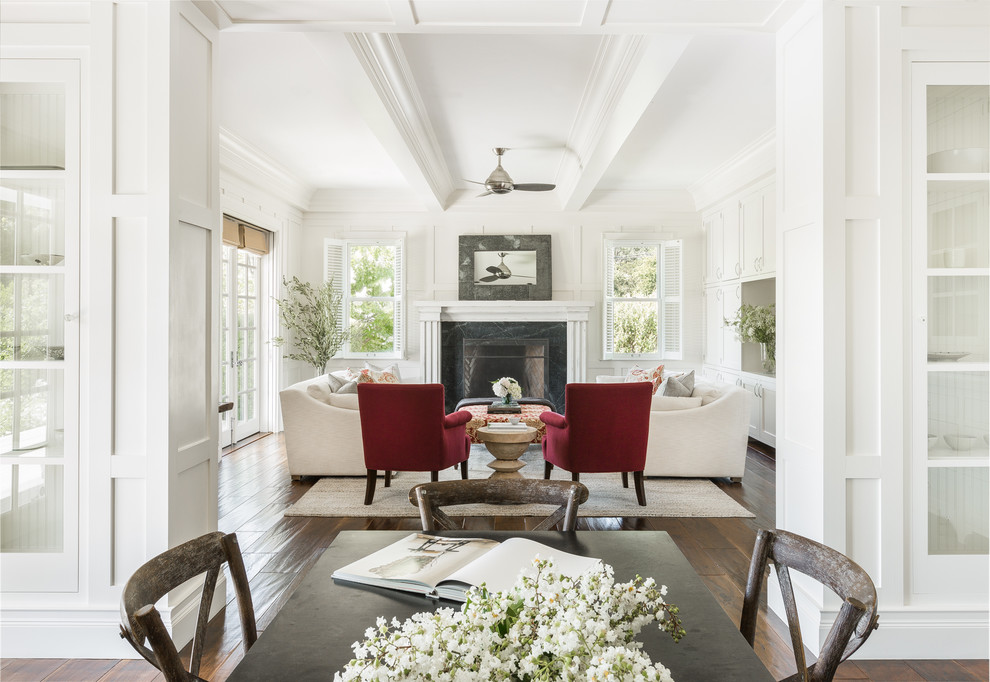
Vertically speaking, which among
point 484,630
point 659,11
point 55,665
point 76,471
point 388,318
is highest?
point 659,11

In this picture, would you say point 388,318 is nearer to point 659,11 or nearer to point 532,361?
point 532,361

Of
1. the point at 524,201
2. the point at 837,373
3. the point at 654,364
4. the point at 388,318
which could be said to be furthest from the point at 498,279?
the point at 837,373

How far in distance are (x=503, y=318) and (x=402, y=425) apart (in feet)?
12.2

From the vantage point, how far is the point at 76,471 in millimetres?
2242

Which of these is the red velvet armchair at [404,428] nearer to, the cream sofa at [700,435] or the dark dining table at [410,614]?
the cream sofa at [700,435]

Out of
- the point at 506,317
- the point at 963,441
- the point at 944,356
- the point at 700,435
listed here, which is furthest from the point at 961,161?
the point at 506,317

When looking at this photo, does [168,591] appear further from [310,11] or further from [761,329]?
[761,329]

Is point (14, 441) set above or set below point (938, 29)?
below

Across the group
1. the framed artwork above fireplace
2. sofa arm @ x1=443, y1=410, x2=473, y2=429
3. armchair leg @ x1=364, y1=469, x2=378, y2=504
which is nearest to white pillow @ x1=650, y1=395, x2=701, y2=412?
sofa arm @ x1=443, y1=410, x2=473, y2=429

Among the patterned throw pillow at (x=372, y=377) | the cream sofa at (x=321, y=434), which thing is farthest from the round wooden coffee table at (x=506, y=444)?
the patterned throw pillow at (x=372, y=377)

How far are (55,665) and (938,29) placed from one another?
416 centimetres

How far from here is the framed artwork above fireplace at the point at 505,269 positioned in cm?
750

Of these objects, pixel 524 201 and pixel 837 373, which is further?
pixel 524 201

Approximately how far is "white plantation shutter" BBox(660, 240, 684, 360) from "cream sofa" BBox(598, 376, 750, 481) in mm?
2930
